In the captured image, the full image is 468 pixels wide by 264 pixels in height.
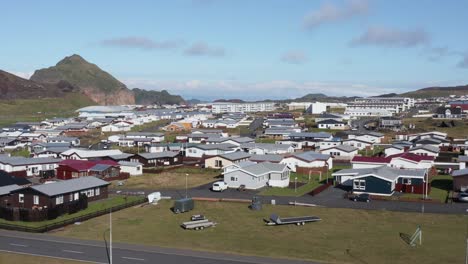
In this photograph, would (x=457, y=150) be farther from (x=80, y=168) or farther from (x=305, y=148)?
(x=80, y=168)

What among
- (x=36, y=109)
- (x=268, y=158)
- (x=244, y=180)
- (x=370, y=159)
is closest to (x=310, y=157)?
(x=268, y=158)

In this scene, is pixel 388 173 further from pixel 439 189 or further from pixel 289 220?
pixel 289 220

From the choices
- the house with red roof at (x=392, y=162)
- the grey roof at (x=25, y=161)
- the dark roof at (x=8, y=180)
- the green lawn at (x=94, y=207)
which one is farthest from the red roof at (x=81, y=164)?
the house with red roof at (x=392, y=162)

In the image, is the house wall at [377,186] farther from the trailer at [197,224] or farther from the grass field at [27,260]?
the grass field at [27,260]

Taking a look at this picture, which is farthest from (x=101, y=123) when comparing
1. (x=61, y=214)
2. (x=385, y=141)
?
(x=61, y=214)

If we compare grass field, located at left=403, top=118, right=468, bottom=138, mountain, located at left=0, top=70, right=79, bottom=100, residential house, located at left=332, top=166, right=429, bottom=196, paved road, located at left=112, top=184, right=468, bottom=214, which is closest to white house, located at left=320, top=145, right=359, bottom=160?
residential house, located at left=332, top=166, right=429, bottom=196

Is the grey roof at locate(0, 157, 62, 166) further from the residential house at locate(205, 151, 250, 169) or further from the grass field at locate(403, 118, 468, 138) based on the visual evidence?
the grass field at locate(403, 118, 468, 138)

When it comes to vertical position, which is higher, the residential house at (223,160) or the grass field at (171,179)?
the residential house at (223,160)
